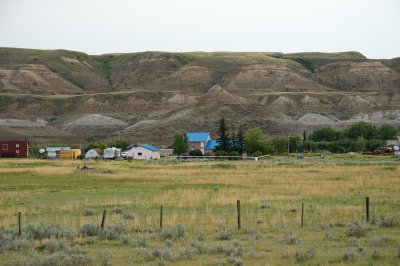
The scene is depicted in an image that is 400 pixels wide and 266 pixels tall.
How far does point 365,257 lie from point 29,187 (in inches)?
1183

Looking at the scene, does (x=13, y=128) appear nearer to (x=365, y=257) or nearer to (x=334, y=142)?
(x=334, y=142)

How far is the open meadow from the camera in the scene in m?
17.2

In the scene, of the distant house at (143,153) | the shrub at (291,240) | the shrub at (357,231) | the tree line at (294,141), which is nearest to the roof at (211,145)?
the tree line at (294,141)

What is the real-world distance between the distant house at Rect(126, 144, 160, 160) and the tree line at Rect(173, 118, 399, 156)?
625 centimetres

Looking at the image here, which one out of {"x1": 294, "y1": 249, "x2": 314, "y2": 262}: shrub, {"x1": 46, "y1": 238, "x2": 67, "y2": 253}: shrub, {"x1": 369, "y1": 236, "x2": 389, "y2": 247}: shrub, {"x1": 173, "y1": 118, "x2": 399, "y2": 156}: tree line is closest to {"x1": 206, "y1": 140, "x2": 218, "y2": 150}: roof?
{"x1": 173, "y1": 118, "x2": 399, "y2": 156}: tree line

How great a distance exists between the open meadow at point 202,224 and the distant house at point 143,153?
6166cm

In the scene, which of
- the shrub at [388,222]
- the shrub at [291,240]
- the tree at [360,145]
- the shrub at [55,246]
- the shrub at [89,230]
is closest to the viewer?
the shrub at [55,246]

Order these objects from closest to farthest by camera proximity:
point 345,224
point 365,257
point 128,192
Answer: point 365,257, point 345,224, point 128,192

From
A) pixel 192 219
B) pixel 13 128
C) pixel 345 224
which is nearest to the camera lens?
pixel 345 224

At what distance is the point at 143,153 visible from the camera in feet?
354

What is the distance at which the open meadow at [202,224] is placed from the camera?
56.4 feet

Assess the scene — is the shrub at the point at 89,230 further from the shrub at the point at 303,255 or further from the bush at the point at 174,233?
the shrub at the point at 303,255

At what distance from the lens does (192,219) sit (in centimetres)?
2464

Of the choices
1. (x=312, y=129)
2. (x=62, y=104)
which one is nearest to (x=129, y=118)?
(x=62, y=104)
